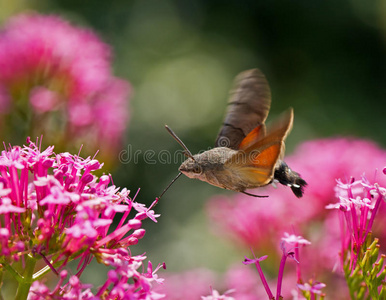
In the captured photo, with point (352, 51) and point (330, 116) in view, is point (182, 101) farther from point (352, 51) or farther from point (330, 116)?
point (352, 51)

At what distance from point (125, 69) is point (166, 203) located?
143 cm

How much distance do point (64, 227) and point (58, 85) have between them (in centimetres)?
189

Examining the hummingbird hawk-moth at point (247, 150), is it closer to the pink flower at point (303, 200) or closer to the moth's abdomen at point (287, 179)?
the moth's abdomen at point (287, 179)

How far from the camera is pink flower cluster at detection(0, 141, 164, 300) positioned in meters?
1.32

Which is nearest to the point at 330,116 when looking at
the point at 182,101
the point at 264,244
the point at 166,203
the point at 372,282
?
the point at 182,101

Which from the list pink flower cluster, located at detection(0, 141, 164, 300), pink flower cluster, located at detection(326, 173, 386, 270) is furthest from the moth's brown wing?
pink flower cluster, located at detection(0, 141, 164, 300)

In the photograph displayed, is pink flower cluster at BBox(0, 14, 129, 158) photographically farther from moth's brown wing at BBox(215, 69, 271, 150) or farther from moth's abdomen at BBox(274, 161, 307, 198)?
moth's abdomen at BBox(274, 161, 307, 198)

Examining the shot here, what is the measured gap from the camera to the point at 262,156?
191 cm

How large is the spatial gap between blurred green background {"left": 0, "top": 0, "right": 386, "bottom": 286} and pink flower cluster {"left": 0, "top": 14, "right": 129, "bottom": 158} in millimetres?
1122

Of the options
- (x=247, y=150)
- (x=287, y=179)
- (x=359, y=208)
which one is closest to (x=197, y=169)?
(x=247, y=150)

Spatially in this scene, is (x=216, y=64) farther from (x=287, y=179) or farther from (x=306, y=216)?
(x=287, y=179)

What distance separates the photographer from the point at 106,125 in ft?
10.8

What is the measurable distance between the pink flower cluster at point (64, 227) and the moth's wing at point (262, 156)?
0.55 meters

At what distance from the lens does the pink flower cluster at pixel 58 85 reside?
293cm
